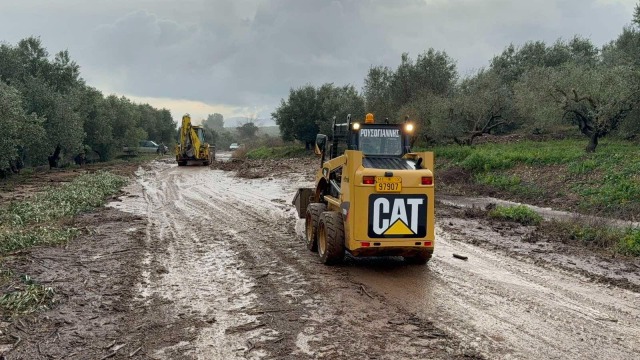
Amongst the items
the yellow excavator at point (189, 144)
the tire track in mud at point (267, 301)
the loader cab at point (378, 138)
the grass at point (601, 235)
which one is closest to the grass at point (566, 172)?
the grass at point (601, 235)

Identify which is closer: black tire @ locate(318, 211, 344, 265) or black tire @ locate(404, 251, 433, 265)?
black tire @ locate(318, 211, 344, 265)

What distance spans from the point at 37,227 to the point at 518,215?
44.8 ft

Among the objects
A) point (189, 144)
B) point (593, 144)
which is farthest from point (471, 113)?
point (189, 144)

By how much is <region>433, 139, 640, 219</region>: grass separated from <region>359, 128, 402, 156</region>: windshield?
382 inches

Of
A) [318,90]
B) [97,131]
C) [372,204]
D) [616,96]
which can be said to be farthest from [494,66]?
[372,204]

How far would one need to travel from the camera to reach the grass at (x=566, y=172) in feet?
56.8

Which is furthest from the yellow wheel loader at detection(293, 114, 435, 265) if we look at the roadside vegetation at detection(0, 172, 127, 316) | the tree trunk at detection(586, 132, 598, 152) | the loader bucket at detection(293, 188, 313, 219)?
the tree trunk at detection(586, 132, 598, 152)

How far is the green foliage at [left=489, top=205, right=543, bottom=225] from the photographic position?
1505cm

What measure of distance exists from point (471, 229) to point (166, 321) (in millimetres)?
9859

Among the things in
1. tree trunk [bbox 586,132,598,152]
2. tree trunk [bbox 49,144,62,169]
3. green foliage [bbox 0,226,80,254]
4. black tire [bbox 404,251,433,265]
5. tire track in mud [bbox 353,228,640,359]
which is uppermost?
tree trunk [bbox 586,132,598,152]

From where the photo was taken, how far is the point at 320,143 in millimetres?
10617

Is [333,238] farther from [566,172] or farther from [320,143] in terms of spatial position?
[566,172]

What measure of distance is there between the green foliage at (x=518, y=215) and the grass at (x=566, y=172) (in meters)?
2.80

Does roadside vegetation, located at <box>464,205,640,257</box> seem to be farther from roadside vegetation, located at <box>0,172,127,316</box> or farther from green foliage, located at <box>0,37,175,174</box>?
green foliage, located at <box>0,37,175,174</box>
